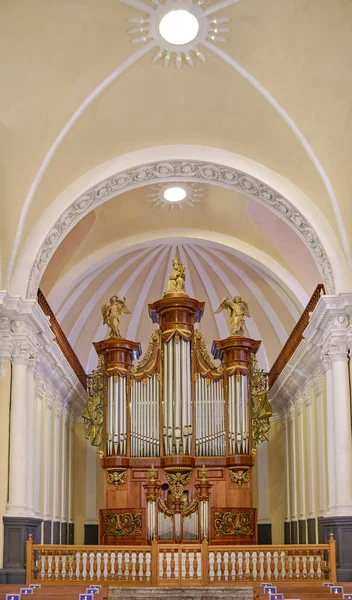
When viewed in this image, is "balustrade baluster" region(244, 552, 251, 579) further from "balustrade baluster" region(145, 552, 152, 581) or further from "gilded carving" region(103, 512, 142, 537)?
"gilded carving" region(103, 512, 142, 537)

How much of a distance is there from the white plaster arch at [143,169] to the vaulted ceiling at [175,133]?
0.08ft

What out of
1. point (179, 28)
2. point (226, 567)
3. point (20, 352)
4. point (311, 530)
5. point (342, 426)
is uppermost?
point (179, 28)

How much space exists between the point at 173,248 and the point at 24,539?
916 cm

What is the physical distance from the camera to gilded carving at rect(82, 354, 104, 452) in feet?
60.5

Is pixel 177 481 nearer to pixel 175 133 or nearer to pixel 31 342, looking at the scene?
pixel 31 342

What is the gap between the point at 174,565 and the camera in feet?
45.5

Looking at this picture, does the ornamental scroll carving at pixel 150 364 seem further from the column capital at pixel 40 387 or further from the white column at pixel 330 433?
the white column at pixel 330 433

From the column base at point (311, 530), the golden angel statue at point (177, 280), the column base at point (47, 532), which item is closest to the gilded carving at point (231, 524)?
the column base at point (311, 530)

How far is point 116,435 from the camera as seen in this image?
1805 cm

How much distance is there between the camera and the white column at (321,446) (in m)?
15.7

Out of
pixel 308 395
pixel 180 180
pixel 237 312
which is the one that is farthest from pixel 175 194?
pixel 308 395

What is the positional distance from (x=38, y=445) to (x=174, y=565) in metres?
3.73

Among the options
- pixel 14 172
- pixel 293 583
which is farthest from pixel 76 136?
pixel 293 583

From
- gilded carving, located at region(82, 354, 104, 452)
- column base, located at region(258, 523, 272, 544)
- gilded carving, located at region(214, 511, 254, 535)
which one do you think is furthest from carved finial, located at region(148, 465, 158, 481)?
column base, located at region(258, 523, 272, 544)
